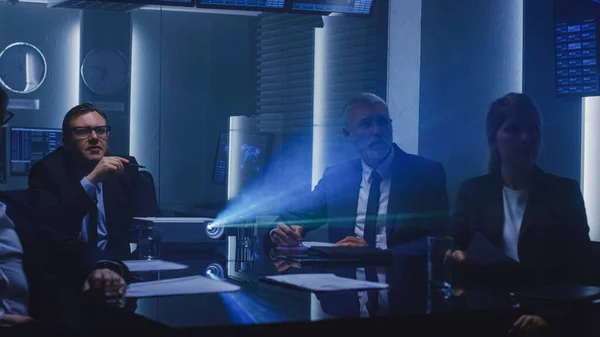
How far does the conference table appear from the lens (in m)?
1.65

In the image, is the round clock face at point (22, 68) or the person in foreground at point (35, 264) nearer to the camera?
the person in foreground at point (35, 264)

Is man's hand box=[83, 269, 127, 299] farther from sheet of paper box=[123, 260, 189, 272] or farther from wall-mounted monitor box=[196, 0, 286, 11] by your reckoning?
wall-mounted monitor box=[196, 0, 286, 11]

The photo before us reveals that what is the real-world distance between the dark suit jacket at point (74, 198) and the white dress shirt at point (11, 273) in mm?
910

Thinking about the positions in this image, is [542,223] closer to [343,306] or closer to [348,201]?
[348,201]

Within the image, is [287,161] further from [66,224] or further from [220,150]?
[66,224]

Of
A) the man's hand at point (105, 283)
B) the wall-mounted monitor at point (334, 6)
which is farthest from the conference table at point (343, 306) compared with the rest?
the wall-mounted monitor at point (334, 6)

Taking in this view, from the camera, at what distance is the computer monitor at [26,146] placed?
4.96m

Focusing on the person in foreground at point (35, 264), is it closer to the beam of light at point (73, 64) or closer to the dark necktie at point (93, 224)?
the dark necktie at point (93, 224)

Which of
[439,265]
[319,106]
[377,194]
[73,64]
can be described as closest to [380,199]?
[377,194]

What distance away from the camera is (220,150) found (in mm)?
5469

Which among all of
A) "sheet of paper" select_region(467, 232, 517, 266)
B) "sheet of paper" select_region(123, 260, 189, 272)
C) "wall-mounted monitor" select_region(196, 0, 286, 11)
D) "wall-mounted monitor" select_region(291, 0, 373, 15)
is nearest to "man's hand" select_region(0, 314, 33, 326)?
"sheet of paper" select_region(123, 260, 189, 272)

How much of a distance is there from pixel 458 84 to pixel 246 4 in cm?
129

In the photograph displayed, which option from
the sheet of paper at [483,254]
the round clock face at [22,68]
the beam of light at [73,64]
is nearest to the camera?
the sheet of paper at [483,254]

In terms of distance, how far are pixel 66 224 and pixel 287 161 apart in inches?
84.2
